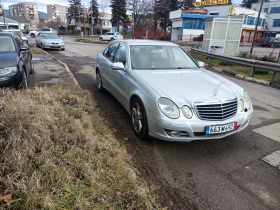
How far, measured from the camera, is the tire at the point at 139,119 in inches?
134

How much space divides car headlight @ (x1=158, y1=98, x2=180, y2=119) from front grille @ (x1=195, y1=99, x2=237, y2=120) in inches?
11.7

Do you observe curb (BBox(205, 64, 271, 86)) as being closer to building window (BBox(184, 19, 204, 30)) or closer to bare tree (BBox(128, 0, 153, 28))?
building window (BBox(184, 19, 204, 30))

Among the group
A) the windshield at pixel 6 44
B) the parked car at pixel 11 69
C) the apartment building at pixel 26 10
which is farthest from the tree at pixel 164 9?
the apartment building at pixel 26 10

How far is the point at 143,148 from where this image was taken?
3424mm

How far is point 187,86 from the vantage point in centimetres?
344

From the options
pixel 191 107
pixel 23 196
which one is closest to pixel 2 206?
pixel 23 196

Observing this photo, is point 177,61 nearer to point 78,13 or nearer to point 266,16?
point 266,16

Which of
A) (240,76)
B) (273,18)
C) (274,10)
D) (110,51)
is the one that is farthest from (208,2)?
(110,51)

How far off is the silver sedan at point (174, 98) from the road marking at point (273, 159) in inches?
22.2

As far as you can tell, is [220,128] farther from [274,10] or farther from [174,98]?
[274,10]

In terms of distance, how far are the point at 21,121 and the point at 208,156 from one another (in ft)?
8.72

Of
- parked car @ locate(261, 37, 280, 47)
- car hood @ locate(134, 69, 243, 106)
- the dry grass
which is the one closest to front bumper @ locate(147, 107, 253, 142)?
car hood @ locate(134, 69, 243, 106)

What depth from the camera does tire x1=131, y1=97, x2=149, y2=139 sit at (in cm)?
340

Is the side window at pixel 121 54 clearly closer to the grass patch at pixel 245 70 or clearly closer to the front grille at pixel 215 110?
the front grille at pixel 215 110
